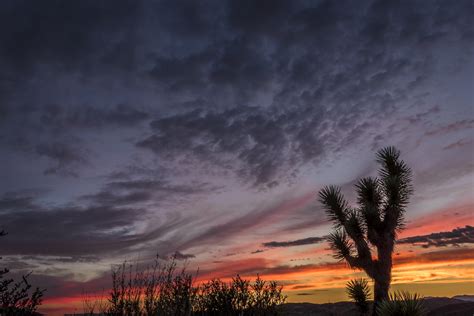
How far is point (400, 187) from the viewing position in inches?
699

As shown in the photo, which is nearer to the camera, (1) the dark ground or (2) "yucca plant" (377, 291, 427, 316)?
(2) "yucca plant" (377, 291, 427, 316)

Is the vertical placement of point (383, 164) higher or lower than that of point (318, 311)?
higher

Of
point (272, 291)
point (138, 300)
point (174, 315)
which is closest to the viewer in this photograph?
point (174, 315)

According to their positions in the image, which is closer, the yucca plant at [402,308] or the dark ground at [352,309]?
the yucca plant at [402,308]

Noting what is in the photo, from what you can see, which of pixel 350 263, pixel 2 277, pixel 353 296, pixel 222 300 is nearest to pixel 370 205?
pixel 350 263

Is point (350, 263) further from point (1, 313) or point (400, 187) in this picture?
point (1, 313)

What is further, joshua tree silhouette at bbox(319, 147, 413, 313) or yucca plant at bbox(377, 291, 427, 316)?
joshua tree silhouette at bbox(319, 147, 413, 313)

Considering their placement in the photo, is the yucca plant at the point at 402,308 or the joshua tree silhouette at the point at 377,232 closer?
the yucca plant at the point at 402,308

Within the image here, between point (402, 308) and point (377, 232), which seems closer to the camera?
point (402, 308)

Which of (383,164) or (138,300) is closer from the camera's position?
(138,300)

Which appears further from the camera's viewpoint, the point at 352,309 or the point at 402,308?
the point at 352,309


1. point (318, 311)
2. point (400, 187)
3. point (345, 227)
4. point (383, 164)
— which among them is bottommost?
point (318, 311)

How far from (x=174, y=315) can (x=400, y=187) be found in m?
10.4

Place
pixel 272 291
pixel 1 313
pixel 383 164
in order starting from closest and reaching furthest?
pixel 1 313
pixel 272 291
pixel 383 164
